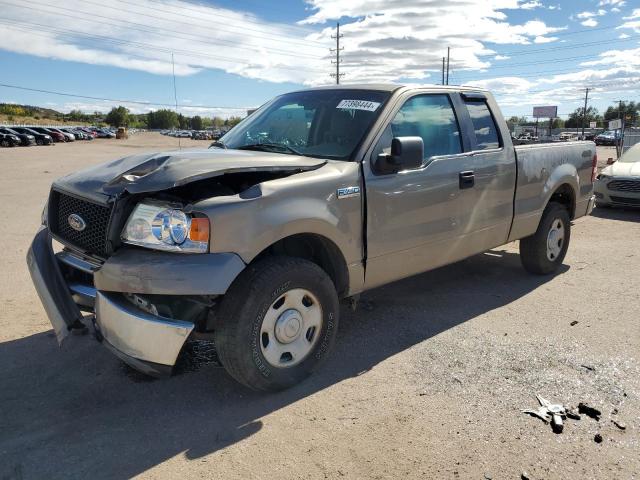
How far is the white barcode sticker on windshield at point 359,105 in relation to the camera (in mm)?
4086

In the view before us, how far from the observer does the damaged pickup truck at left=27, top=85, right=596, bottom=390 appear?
2.93 meters

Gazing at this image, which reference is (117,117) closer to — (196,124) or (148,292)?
(196,124)

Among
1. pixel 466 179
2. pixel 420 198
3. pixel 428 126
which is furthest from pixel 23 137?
pixel 420 198

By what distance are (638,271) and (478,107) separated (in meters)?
3.01

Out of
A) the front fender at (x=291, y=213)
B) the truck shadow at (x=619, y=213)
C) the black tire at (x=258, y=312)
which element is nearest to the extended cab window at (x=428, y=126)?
the front fender at (x=291, y=213)

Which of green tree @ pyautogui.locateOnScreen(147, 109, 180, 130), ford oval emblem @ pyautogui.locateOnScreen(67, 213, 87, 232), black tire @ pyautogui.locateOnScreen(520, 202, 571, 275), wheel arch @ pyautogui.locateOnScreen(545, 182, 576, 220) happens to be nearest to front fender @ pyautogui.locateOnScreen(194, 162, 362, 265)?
ford oval emblem @ pyautogui.locateOnScreen(67, 213, 87, 232)

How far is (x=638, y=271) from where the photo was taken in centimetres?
624

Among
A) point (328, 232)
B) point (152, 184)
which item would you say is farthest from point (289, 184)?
point (152, 184)

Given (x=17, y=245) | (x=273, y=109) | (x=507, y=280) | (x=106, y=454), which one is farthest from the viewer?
(x=17, y=245)

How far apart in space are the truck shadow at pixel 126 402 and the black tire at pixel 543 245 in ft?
4.84

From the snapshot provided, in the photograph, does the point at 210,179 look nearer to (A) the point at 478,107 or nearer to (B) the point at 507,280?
(A) the point at 478,107

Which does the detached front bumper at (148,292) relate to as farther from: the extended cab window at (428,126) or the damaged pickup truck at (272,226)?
the extended cab window at (428,126)

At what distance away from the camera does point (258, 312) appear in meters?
3.08

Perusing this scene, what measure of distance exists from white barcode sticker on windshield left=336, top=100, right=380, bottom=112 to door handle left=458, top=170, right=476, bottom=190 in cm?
98
